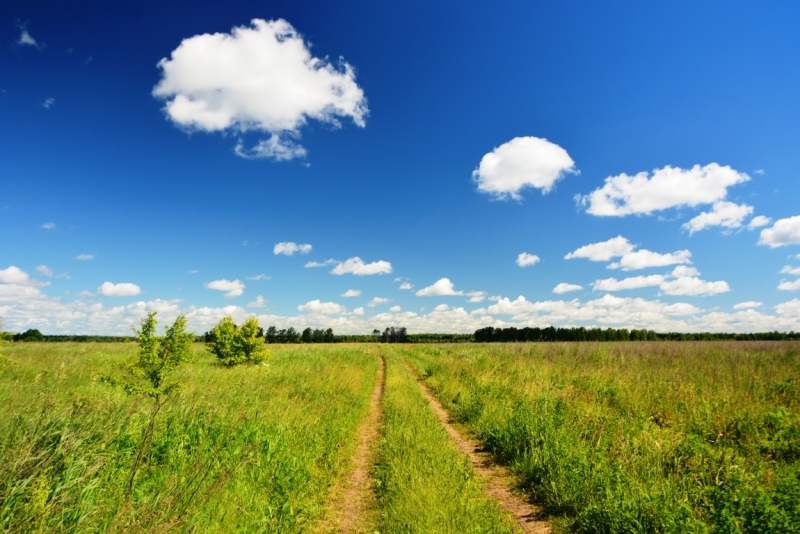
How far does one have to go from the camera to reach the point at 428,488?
17.7ft

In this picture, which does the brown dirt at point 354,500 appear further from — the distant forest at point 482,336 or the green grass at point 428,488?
the distant forest at point 482,336

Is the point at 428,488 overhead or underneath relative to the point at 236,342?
underneath

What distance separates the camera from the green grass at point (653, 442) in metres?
4.41

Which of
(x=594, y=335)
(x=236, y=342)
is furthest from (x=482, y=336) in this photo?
(x=236, y=342)

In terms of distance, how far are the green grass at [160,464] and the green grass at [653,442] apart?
3.94 metres

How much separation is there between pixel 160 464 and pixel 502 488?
589 cm

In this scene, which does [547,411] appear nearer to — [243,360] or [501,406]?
[501,406]

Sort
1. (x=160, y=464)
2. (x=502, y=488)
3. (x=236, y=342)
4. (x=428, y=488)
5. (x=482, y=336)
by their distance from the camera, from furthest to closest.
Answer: (x=482, y=336) < (x=236, y=342) < (x=502, y=488) < (x=160, y=464) < (x=428, y=488)

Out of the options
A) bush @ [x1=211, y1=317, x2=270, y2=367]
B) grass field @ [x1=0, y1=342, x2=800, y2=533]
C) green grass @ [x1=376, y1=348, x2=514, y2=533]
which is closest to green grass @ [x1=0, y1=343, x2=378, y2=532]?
grass field @ [x1=0, y1=342, x2=800, y2=533]

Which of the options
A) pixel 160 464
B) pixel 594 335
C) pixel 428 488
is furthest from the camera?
pixel 594 335

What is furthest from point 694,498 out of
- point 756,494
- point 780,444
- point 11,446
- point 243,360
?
point 243,360

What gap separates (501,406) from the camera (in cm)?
1030

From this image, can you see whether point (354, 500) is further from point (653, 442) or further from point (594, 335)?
point (594, 335)

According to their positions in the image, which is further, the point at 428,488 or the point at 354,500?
the point at 354,500
